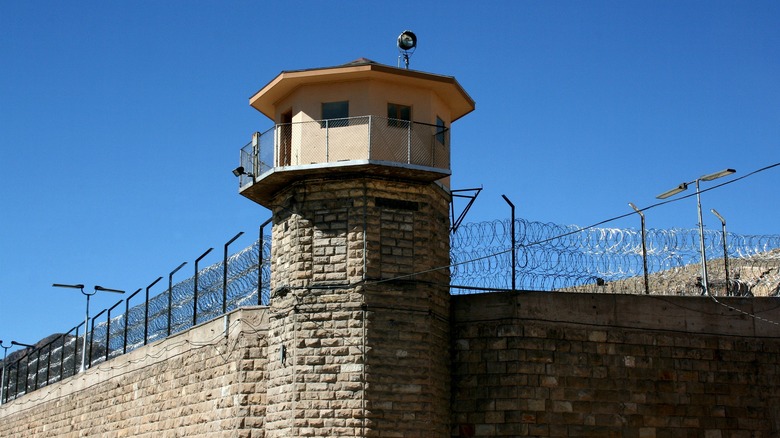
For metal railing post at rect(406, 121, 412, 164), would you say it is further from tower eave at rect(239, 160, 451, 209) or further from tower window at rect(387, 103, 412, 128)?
tower eave at rect(239, 160, 451, 209)

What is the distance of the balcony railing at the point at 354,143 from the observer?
16.3 m

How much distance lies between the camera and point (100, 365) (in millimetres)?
25109

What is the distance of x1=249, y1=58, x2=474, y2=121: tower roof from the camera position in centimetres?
1647

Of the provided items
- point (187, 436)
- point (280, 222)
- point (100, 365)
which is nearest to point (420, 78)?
point (280, 222)

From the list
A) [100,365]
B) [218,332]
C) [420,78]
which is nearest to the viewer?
[420,78]

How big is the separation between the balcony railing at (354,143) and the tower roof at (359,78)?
2.15 ft

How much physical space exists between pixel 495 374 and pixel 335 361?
2453 mm

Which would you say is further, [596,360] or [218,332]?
[218,332]

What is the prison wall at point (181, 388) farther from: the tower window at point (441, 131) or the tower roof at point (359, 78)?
the tower window at point (441, 131)

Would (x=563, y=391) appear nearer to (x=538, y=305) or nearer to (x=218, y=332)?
(x=538, y=305)

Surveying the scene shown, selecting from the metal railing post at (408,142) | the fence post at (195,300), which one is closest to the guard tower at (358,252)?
the metal railing post at (408,142)

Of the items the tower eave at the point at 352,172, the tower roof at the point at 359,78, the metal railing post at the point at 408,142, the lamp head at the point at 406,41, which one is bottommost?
the tower eave at the point at 352,172

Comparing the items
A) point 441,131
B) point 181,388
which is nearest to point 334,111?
point 441,131

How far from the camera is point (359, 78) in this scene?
54.5ft
